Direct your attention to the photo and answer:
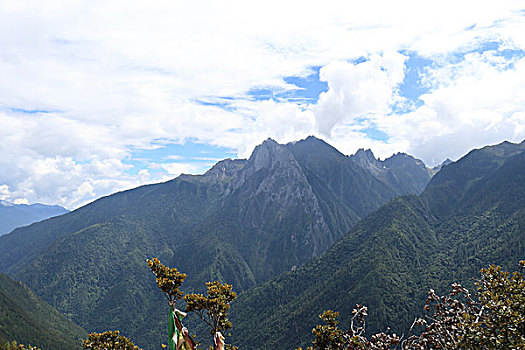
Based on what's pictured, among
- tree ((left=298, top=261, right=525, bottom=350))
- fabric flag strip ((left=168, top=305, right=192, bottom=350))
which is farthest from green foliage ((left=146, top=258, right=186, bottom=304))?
tree ((left=298, top=261, right=525, bottom=350))

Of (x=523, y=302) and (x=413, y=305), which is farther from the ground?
(x=523, y=302)

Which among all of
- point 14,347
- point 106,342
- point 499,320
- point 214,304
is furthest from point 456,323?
point 14,347

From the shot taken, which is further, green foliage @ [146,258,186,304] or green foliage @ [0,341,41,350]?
green foliage @ [0,341,41,350]

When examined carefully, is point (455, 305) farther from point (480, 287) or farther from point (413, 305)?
point (413, 305)

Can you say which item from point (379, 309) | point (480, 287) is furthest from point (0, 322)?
point (480, 287)

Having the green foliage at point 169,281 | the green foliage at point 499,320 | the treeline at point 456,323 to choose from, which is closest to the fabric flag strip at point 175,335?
the treeline at point 456,323

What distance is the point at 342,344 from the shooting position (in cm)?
1909

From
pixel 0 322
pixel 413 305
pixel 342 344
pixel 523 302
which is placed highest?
pixel 523 302

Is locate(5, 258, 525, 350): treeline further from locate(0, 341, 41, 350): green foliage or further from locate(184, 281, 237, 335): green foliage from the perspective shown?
locate(0, 341, 41, 350): green foliage

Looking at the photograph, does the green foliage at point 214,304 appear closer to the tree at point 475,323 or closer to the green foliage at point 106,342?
the tree at point 475,323

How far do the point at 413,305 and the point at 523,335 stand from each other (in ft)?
677

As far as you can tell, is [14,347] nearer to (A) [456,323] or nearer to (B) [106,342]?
(B) [106,342]

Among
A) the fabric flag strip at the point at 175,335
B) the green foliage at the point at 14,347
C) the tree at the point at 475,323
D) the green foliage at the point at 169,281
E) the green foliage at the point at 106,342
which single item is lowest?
the green foliage at the point at 14,347

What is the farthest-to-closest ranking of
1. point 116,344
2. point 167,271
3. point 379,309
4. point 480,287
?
point 379,309, point 116,344, point 167,271, point 480,287
